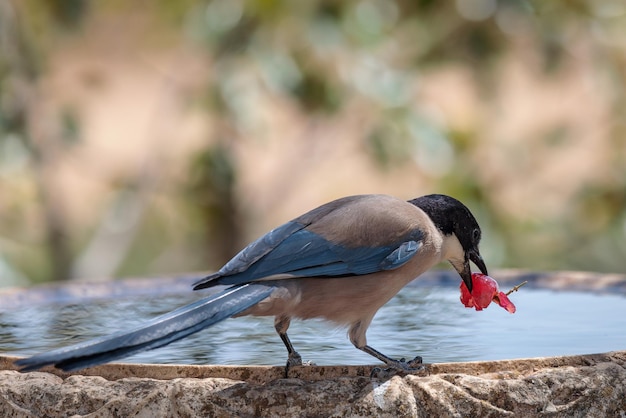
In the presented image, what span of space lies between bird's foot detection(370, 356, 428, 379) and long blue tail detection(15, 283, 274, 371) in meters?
0.36

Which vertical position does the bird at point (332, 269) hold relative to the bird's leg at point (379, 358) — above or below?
above

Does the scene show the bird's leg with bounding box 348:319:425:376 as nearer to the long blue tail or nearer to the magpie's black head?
the long blue tail

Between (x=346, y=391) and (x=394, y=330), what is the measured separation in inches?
Answer: 39.0

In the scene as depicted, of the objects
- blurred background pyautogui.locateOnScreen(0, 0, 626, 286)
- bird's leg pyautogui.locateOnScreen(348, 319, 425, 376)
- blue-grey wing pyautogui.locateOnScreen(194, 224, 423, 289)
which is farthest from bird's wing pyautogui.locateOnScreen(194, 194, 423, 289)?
blurred background pyautogui.locateOnScreen(0, 0, 626, 286)

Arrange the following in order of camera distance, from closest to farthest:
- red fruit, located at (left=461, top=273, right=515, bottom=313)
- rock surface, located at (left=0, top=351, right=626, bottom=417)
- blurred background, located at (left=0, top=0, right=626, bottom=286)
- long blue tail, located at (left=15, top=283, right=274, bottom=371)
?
long blue tail, located at (left=15, top=283, right=274, bottom=371), rock surface, located at (left=0, top=351, right=626, bottom=417), red fruit, located at (left=461, top=273, right=515, bottom=313), blurred background, located at (left=0, top=0, right=626, bottom=286)

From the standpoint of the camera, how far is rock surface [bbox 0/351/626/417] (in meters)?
2.30

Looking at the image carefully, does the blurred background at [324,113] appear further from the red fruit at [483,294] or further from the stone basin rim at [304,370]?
the stone basin rim at [304,370]

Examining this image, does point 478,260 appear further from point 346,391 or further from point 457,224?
point 346,391

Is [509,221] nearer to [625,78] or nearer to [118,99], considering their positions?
[625,78]

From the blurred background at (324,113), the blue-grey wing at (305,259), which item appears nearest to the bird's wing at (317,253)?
the blue-grey wing at (305,259)

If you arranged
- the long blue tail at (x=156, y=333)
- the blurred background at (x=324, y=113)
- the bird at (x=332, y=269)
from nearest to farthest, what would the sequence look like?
the long blue tail at (x=156, y=333)
the bird at (x=332, y=269)
the blurred background at (x=324, y=113)

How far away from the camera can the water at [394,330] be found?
2.85 meters

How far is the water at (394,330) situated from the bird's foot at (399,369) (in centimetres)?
27

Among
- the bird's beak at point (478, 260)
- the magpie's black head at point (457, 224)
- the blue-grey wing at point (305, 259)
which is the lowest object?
the blue-grey wing at point (305, 259)
